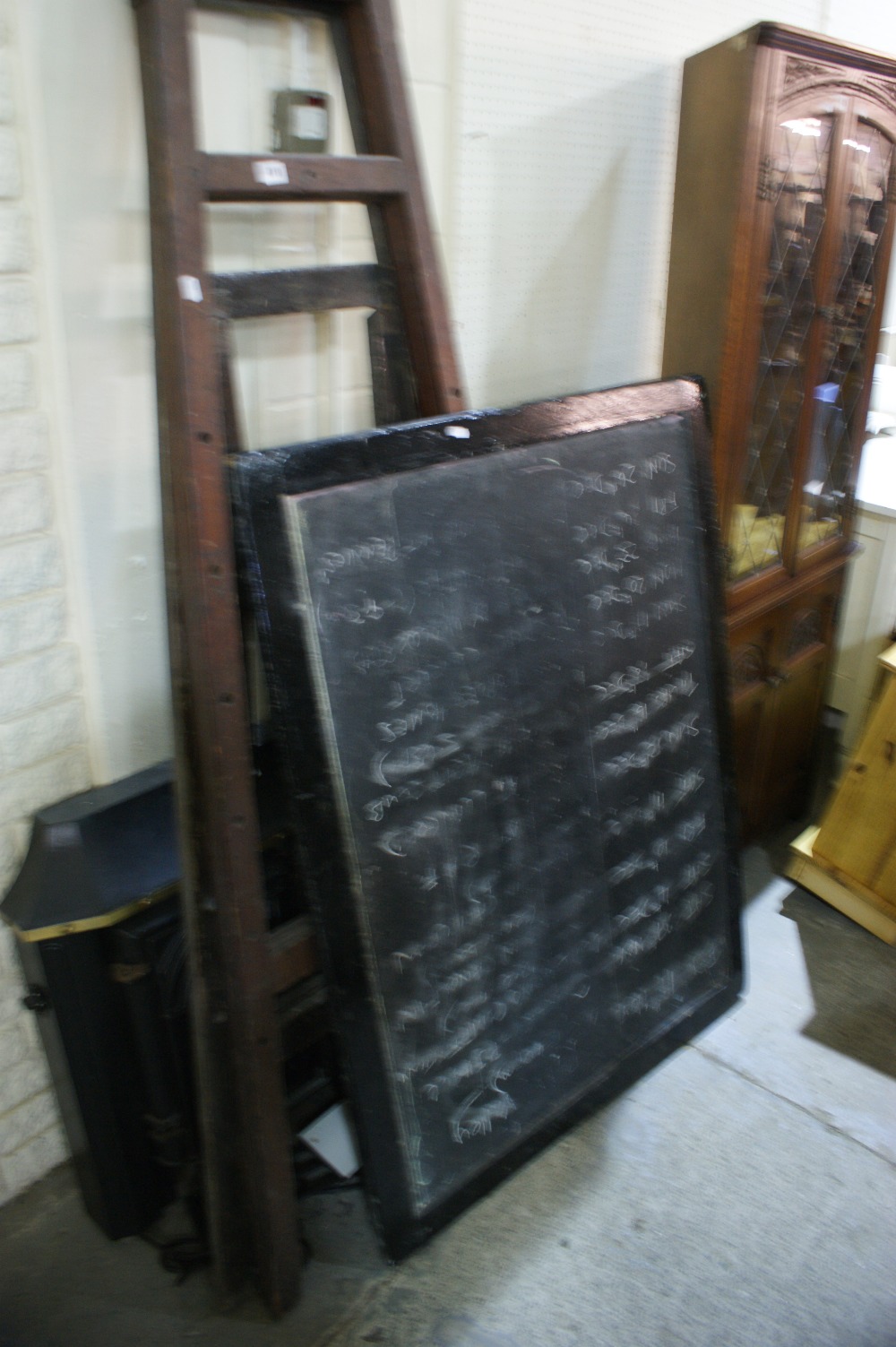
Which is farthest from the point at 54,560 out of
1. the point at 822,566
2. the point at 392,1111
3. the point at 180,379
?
the point at 822,566

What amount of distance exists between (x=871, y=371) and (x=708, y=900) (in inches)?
53.1

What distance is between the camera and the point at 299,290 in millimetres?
1384

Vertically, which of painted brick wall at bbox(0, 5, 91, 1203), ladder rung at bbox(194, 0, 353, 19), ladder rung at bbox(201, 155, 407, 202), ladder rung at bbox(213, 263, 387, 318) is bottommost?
painted brick wall at bbox(0, 5, 91, 1203)

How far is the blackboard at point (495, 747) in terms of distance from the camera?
4.22ft

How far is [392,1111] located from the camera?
1419 millimetres

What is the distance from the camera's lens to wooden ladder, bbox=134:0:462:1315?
1.20 metres

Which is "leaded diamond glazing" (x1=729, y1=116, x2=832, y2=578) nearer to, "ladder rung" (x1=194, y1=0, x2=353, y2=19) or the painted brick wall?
"ladder rung" (x1=194, y1=0, x2=353, y2=19)

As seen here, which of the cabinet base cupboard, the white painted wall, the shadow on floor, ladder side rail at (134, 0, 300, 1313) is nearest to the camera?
ladder side rail at (134, 0, 300, 1313)

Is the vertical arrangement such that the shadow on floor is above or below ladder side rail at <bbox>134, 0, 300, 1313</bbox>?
below

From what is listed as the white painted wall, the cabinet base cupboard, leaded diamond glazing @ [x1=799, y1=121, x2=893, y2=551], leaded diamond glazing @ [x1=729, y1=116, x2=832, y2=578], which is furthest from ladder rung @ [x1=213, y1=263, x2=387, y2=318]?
leaded diamond glazing @ [x1=799, y1=121, x2=893, y2=551]

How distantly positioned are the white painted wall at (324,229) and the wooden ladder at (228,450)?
0.12 m

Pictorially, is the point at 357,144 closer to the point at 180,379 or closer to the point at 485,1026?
the point at 180,379

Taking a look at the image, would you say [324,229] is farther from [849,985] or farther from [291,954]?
[849,985]

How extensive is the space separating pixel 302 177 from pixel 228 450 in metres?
0.36
